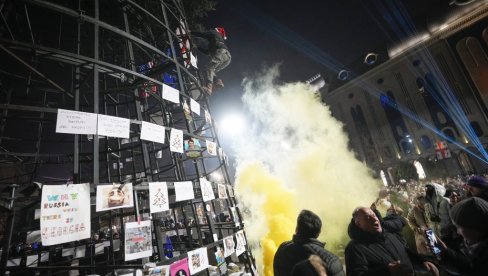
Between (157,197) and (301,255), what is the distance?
8.09 ft

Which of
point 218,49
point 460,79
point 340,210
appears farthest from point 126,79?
point 460,79

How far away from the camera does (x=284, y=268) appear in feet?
11.9

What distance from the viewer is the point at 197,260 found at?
4.27 m

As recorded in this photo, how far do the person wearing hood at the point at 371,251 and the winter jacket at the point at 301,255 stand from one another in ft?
1.15

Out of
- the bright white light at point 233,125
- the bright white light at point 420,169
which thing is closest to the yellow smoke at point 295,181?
the bright white light at point 233,125

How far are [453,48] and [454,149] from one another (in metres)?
19.1

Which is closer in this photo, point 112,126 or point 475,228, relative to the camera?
point 475,228

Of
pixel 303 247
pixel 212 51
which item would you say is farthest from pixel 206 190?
pixel 212 51

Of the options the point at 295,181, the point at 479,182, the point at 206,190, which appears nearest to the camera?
the point at 479,182

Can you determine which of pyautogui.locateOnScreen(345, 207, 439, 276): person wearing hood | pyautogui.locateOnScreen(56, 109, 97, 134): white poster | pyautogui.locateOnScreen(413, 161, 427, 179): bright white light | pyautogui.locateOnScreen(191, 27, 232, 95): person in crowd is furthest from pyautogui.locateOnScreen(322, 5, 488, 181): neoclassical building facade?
pyautogui.locateOnScreen(56, 109, 97, 134): white poster

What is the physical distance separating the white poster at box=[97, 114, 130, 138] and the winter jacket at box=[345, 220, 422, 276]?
3983mm

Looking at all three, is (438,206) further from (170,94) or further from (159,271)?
(170,94)

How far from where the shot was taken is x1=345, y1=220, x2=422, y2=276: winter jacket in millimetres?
3320

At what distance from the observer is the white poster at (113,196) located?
3348mm
